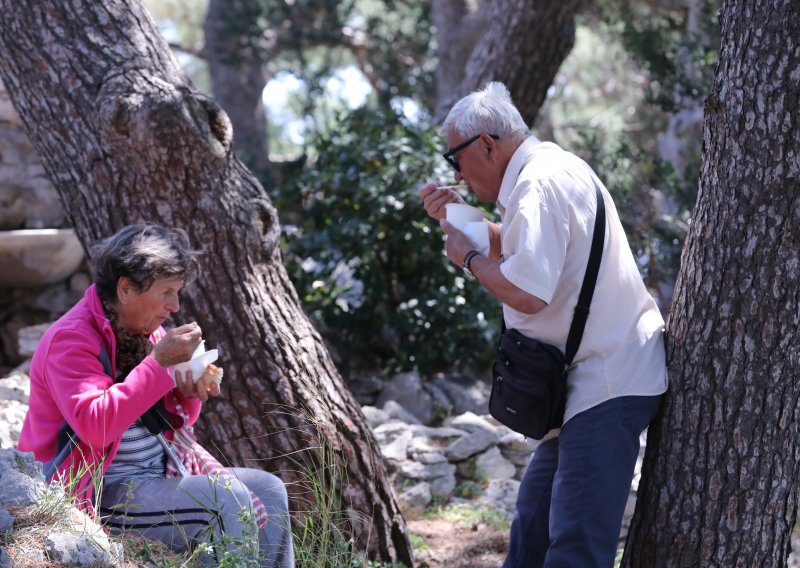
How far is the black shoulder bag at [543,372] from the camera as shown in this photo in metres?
2.80

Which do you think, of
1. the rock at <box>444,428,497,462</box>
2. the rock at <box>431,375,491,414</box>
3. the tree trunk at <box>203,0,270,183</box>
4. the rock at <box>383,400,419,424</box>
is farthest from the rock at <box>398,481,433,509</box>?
the tree trunk at <box>203,0,270,183</box>

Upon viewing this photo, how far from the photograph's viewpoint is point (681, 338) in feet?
9.70

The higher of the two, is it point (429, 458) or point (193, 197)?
point (193, 197)

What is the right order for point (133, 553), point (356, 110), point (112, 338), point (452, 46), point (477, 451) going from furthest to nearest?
1. point (452, 46)
2. point (356, 110)
3. point (477, 451)
4. point (112, 338)
5. point (133, 553)

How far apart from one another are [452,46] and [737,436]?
326 inches

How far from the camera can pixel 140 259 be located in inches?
116

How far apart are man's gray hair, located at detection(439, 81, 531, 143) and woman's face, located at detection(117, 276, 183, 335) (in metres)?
1.02

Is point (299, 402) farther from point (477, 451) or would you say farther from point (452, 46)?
point (452, 46)

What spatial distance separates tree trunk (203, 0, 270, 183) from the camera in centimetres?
1280

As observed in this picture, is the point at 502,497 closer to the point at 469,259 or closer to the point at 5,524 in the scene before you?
the point at 469,259

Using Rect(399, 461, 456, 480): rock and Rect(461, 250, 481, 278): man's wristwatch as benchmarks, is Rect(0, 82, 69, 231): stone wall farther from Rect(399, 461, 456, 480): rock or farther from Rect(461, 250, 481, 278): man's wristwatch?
Rect(461, 250, 481, 278): man's wristwatch

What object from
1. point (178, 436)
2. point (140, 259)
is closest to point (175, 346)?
point (140, 259)

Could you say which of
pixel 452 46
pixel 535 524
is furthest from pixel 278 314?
pixel 452 46

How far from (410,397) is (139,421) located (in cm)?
329
